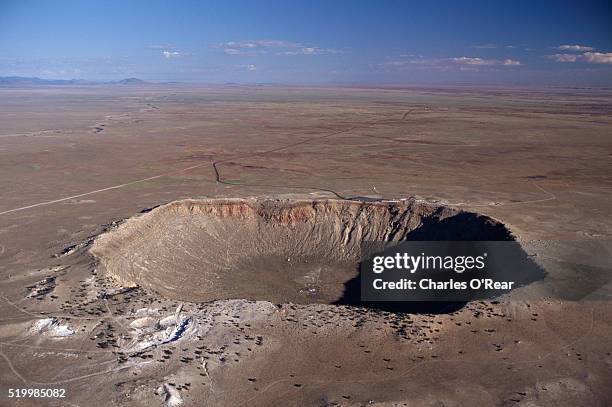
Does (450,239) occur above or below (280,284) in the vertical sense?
above

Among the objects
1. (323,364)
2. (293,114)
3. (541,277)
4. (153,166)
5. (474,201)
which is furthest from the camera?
(293,114)

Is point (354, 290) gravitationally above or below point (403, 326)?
below

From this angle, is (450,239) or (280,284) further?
(450,239)

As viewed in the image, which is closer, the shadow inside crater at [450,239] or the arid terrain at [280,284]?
the arid terrain at [280,284]

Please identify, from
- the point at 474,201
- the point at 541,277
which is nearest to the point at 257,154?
the point at 474,201

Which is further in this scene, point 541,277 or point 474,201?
point 474,201

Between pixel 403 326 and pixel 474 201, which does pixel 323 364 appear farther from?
pixel 474 201

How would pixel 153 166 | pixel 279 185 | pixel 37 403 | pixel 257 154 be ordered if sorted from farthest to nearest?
pixel 257 154, pixel 153 166, pixel 279 185, pixel 37 403

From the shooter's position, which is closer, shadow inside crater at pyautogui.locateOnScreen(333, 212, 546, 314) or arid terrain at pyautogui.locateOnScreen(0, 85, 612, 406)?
arid terrain at pyautogui.locateOnScreen(0, 85, 612, 406)
